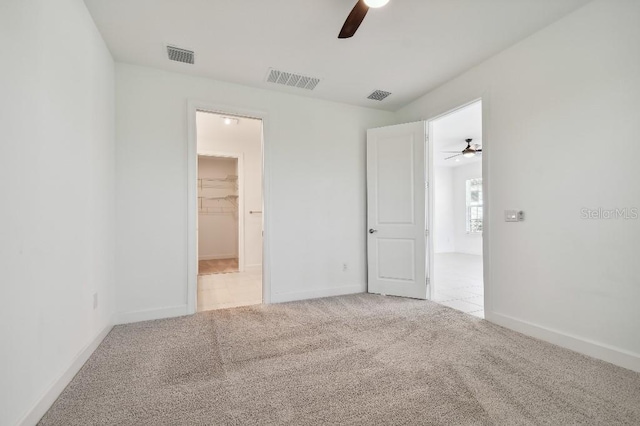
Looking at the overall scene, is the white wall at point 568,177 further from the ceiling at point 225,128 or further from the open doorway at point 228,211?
the ceiling at point 225,128

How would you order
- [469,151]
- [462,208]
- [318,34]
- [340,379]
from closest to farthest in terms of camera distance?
1. [340,379]
2. [318,34]
3. [469,151]
4. [462,208]

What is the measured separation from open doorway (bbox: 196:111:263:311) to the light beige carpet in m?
1.18

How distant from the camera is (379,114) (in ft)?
14.0

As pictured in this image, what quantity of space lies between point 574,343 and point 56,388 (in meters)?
3.66

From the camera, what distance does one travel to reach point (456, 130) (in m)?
5.46

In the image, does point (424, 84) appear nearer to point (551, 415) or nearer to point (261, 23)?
point (261, 23)

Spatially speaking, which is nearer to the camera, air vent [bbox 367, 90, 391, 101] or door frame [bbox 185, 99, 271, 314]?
door frame [bbox 185, 99, 271, 314]

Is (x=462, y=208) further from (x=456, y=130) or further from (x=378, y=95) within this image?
(x=378, y=95)

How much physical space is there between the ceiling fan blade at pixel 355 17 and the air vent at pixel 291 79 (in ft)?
4.16

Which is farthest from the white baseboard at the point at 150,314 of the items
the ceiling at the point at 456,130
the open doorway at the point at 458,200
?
the open doorway at the point at 458,200

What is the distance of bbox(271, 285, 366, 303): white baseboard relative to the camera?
11.7 ft

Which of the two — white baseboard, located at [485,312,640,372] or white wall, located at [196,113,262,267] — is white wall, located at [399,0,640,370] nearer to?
white baseboard, located at [485,312,640,372]

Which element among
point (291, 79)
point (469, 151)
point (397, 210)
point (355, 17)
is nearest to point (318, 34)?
point (355, 17)

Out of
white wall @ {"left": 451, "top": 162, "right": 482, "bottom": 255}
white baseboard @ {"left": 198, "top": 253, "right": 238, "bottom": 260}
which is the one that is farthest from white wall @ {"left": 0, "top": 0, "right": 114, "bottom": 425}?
white wall @ {"left": 451, "top": 162, "right": 482, "bottom": 255}
